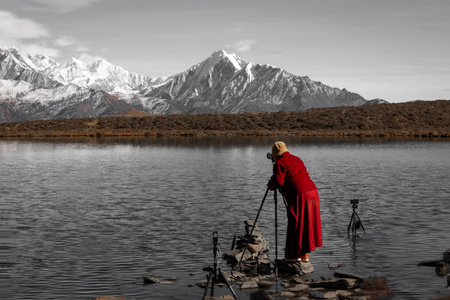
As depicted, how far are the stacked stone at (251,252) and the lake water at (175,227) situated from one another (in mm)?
820

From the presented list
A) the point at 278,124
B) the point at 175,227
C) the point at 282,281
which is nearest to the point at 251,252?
the point at 282,281

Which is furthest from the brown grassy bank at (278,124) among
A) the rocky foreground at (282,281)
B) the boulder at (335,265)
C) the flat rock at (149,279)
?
the flat rock at (149,279)

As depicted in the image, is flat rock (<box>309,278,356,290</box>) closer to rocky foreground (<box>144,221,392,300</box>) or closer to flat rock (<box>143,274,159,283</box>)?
rocky foreground (<box>144,221,392,300</box>)

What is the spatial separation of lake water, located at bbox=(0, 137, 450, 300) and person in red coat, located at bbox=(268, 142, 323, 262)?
1.31 m

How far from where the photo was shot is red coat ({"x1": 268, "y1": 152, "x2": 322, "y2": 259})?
15.5m

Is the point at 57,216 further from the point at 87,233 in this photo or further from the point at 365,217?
the point at 365,217

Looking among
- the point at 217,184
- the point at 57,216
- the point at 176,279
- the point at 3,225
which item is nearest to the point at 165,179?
the point at 217,184

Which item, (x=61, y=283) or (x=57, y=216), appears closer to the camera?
(x=61, y=283)

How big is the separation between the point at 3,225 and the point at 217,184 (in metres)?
18.8

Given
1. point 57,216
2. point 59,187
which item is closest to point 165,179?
point 59,187

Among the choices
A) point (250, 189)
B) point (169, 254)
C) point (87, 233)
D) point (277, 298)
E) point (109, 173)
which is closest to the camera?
point (277, 298)

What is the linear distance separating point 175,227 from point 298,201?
9314 mm

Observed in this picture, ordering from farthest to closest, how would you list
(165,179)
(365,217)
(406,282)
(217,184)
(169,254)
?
1. (165,179)
2. (217,184)
3. (365,217)
4. (169,254)
5. (406,282)

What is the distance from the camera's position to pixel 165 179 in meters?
44.3
